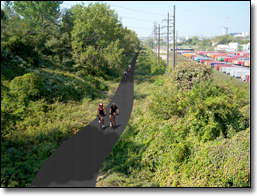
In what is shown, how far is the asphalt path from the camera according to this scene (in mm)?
8320

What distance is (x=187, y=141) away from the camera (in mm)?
11773

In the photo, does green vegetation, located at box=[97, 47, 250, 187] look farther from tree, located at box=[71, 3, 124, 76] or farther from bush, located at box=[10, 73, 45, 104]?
tree, located at box=[71, 3, 124, 76]

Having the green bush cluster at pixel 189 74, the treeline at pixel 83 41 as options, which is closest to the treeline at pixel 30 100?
the treeline at pixel 83 41

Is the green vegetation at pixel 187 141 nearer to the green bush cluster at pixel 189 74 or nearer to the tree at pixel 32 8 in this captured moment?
the green bush cluster at pixel 189 74

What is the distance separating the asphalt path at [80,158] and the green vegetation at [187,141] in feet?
1.53

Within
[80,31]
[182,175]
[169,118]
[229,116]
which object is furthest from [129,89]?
[182,175]

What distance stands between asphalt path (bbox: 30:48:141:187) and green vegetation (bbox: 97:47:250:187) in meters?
0.47

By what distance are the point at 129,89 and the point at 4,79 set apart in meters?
15.8

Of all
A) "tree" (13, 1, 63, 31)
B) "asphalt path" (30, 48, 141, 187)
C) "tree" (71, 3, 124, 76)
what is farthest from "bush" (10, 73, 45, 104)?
"tree" (71, 3, 124, 76)

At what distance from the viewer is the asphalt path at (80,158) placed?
8.32 m

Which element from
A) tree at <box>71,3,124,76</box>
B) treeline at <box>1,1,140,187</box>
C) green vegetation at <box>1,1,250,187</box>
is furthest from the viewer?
tree at <box>71,3,124,76</box>

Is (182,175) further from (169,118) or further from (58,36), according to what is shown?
(58,36)

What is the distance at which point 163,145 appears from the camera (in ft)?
38.9

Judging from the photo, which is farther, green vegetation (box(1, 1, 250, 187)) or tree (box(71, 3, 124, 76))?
tree (box(71, 3, 124, 76))
